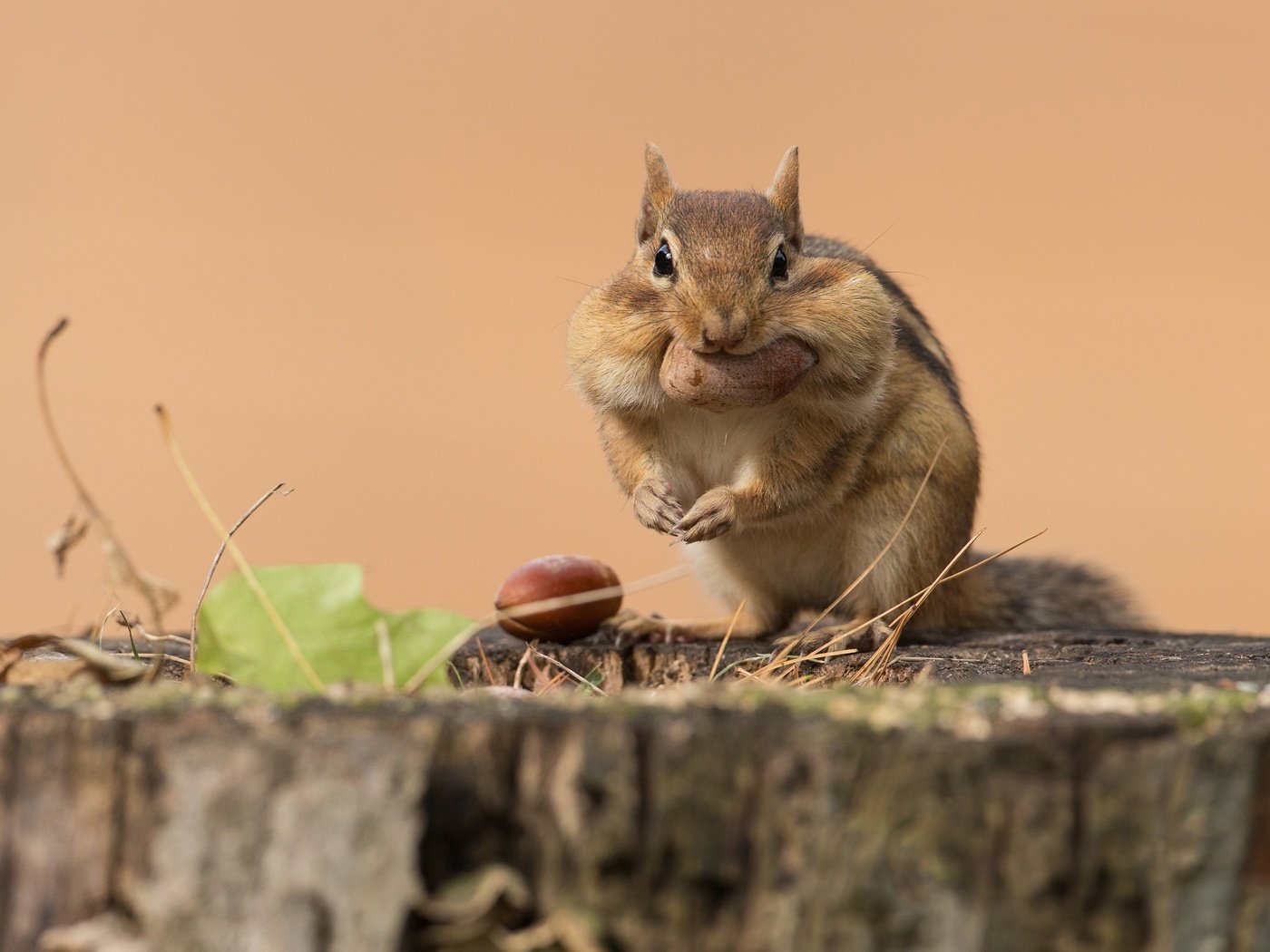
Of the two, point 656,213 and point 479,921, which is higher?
point 656,213

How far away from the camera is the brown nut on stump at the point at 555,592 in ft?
7.84

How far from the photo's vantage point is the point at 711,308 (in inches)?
89.9

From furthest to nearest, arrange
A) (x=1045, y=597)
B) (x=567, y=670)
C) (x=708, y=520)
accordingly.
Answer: (x=1045, y=597), (x=708, y=520), (x=567, y=670)

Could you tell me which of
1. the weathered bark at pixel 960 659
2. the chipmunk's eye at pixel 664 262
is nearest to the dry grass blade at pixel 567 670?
the weathered bark at pixel 960 659

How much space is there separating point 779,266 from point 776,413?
0.95 feet

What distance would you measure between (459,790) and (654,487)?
1498 millimetres

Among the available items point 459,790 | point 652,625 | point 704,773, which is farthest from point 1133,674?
point 652,625

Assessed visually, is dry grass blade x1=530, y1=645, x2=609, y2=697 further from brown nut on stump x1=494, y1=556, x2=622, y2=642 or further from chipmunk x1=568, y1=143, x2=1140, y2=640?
chipmunk x1=568, y1=143, x2=1140, y2=640

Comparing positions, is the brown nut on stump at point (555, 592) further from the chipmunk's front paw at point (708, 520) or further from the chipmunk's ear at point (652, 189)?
the chipmunk's ear at point (652, 189)

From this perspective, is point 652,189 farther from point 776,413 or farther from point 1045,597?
point 1045,597

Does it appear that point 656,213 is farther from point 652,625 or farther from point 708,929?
point 708,929

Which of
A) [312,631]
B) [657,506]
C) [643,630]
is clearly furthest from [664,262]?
[312,631]

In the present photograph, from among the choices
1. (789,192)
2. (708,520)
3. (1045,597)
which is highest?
(789,192)

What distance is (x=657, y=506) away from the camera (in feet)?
8.34
